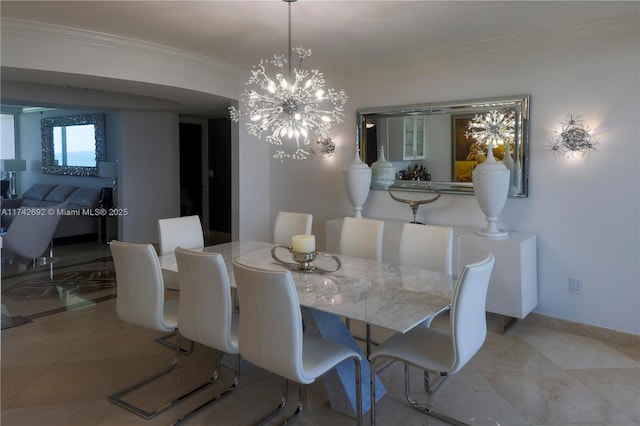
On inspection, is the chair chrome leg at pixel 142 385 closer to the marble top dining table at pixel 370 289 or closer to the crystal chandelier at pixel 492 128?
the marble top dining table at pixel 370 289

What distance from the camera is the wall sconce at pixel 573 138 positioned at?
12.1 feet

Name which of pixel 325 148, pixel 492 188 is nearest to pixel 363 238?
pixel 492 188

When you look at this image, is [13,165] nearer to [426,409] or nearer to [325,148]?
[325,148]

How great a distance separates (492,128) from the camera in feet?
13.8

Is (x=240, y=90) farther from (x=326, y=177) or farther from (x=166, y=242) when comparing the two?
(x=166, y=242)

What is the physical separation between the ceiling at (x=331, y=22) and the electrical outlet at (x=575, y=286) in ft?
6.45

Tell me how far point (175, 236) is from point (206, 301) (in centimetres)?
149

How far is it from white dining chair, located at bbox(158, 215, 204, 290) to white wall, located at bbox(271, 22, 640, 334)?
2.29 metres

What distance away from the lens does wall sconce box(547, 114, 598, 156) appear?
370 centimetres

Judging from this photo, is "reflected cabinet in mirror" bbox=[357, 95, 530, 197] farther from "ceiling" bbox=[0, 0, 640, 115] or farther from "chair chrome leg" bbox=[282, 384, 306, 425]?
"chair chrome leg" bbox=[282, 384, 306, 425]

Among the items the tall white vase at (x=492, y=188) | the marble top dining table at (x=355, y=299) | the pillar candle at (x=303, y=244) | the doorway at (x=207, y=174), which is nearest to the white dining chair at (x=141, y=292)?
the marble top dining table at (x=355, y=299)

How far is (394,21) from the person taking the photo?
11.7 feet

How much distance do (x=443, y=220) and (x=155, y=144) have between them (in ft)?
16.0

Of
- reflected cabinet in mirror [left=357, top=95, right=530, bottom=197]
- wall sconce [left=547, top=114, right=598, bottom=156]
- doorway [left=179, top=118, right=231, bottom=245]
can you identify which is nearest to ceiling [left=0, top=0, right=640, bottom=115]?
reflected cabinet in mirror [left=357, top=95, right=530, bottom=197]
